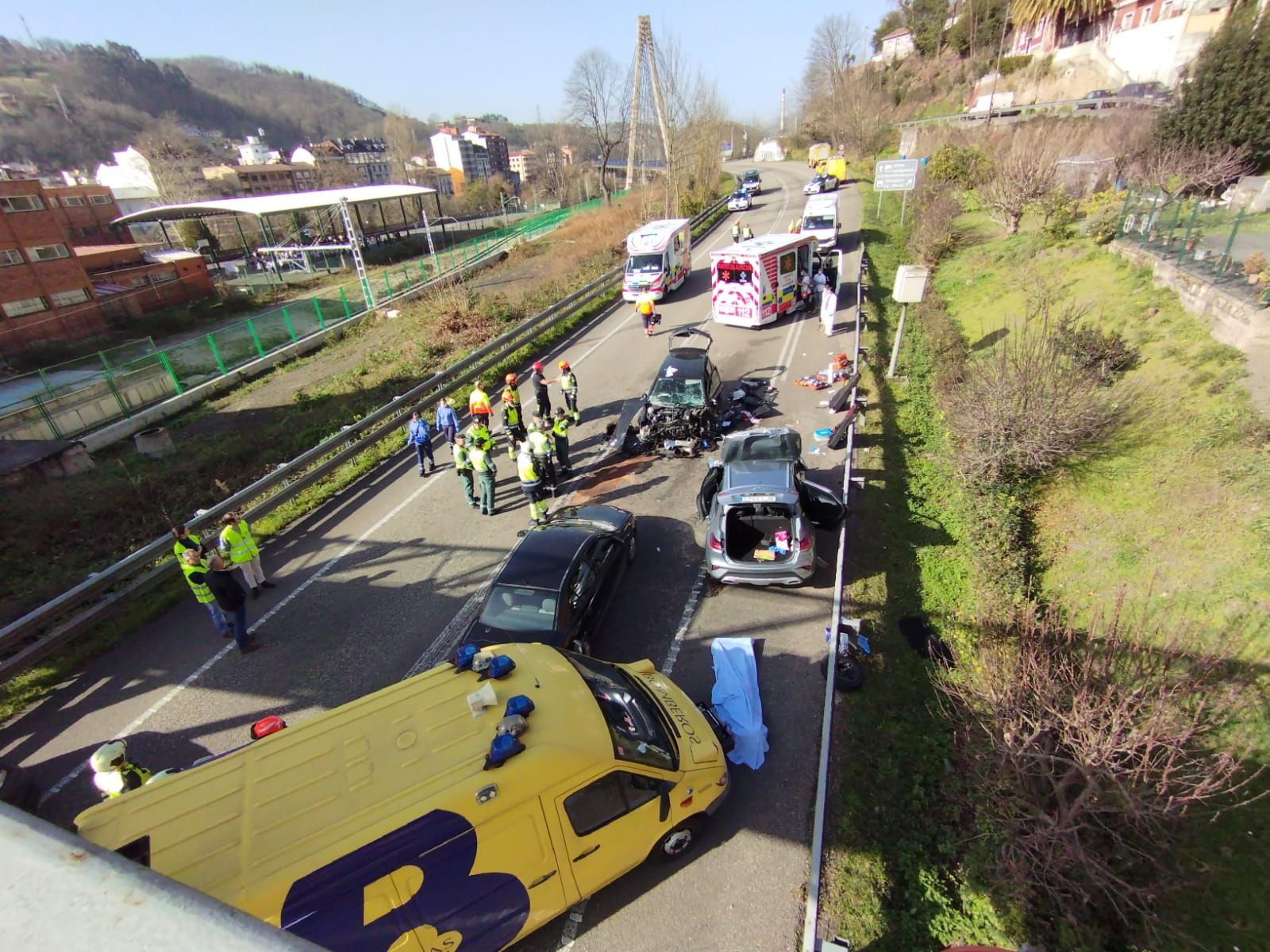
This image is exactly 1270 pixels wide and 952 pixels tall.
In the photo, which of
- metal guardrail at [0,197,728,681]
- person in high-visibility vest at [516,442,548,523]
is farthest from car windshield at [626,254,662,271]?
person in high-visibility vest at [516,442,548,523]

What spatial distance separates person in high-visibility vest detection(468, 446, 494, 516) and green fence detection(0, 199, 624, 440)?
14081 mm

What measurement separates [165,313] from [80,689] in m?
31.4

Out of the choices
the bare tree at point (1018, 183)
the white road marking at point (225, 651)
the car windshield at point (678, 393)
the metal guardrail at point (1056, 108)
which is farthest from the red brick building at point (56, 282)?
the metal guardrail at point (1056, 108)

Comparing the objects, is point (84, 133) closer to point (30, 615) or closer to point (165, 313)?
point (165, 313)

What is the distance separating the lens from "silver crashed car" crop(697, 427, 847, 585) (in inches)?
350

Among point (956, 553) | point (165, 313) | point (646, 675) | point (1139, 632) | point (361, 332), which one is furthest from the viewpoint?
point (165, 313)

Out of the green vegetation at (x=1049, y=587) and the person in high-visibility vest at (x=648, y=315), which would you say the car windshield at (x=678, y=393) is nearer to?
the green vegetation at (x=1049, y=587)

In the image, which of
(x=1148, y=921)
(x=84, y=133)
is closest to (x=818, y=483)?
(x=1148, y=921)

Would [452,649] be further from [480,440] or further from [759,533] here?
[759,533]

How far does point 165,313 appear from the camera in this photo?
32.3 metres

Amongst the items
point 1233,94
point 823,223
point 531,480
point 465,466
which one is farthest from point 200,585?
point 1233,94

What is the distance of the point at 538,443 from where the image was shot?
11609mm

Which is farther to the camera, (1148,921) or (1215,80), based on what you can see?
(1215,80)

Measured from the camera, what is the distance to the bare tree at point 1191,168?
18.6 metres
